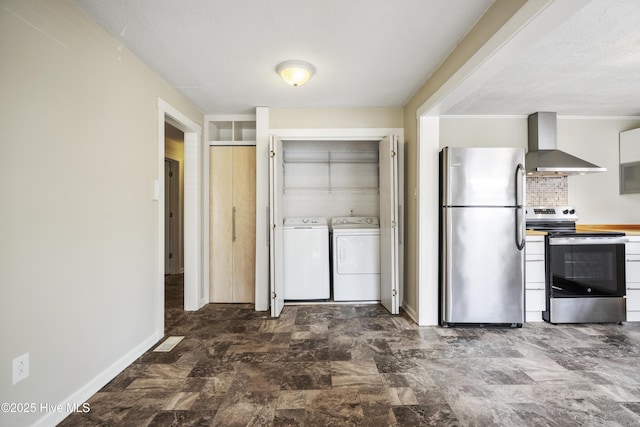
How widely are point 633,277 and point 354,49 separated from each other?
3.44m

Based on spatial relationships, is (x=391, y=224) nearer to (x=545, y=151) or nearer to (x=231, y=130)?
(x=545, y=151)

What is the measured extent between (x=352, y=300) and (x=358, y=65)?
2458mm

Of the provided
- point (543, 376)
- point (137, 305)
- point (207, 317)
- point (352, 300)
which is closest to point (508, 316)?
point (543, 376)

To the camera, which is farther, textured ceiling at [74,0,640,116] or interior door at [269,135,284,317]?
interior door at [269,135,284,317]

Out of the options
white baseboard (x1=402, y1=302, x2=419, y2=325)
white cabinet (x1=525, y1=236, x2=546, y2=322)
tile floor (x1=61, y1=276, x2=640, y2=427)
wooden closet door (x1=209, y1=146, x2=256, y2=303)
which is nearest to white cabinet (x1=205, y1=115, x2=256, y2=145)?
wooden closet door (x1=209, y1=146, x2=256, y2=303)

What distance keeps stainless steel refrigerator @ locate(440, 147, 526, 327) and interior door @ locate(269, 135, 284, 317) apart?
1.63 metres

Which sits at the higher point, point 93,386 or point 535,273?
point 535,273

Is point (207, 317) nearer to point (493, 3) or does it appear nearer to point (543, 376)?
point (543, 376)

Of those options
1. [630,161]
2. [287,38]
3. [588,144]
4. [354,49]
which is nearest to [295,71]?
[287,38]

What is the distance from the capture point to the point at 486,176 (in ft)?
8.47

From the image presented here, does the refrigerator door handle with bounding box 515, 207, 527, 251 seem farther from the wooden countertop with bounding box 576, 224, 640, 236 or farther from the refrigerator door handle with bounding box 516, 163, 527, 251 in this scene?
the wooden countertop with bounding box 576, 224, 640, 236

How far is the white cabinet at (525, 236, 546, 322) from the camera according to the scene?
2.75 m

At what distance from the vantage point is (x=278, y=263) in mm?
2980

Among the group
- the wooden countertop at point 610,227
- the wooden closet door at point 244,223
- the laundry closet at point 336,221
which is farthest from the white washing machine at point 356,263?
the wooden countertop at point 610,227
